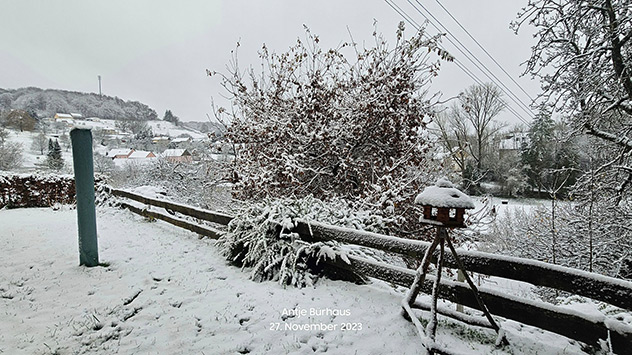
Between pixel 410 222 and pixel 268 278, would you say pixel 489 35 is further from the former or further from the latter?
pixel 268 278

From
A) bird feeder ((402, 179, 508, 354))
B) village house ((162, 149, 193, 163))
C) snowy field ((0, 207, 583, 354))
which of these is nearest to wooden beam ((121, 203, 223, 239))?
snowy field ((0, 207, 583, 354))

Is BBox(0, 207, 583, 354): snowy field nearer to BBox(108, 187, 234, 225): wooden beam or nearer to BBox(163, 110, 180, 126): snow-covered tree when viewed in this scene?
BBox(108, 187, 234, 225): wooden beam

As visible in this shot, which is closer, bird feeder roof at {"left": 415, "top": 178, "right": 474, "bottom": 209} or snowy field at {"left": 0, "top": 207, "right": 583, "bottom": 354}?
bird feeder roof at {"left": 415, "top": 178, "right": 474, "bottom": 209}

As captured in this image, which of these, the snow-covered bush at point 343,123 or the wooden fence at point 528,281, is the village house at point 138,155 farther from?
the wooden fence at point 528,281

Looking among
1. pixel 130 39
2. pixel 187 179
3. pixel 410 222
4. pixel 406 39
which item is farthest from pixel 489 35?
pixel 187 179

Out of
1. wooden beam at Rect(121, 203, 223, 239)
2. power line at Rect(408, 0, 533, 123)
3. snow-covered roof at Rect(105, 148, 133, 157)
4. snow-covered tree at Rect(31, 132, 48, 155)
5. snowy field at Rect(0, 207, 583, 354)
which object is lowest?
snowy field at Rect(0, 207, 583, 354)

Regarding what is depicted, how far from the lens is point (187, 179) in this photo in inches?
782

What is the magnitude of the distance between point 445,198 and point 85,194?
15.5 ft

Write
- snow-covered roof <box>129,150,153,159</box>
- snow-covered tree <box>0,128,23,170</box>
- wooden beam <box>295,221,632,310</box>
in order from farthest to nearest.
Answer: snow-covered roof <box>129,150,153,159</box> < snow-covered tree <box>0,128,23,170</box> < wooden beam <box>295,221,632,310</box>

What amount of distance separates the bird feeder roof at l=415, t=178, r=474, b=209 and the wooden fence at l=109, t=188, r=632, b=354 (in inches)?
28.7

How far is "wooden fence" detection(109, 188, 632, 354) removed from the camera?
194cm

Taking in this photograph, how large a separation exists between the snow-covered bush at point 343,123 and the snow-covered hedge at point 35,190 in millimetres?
7500

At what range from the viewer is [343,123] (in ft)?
20.7

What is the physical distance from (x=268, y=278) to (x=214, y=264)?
3.62ft
